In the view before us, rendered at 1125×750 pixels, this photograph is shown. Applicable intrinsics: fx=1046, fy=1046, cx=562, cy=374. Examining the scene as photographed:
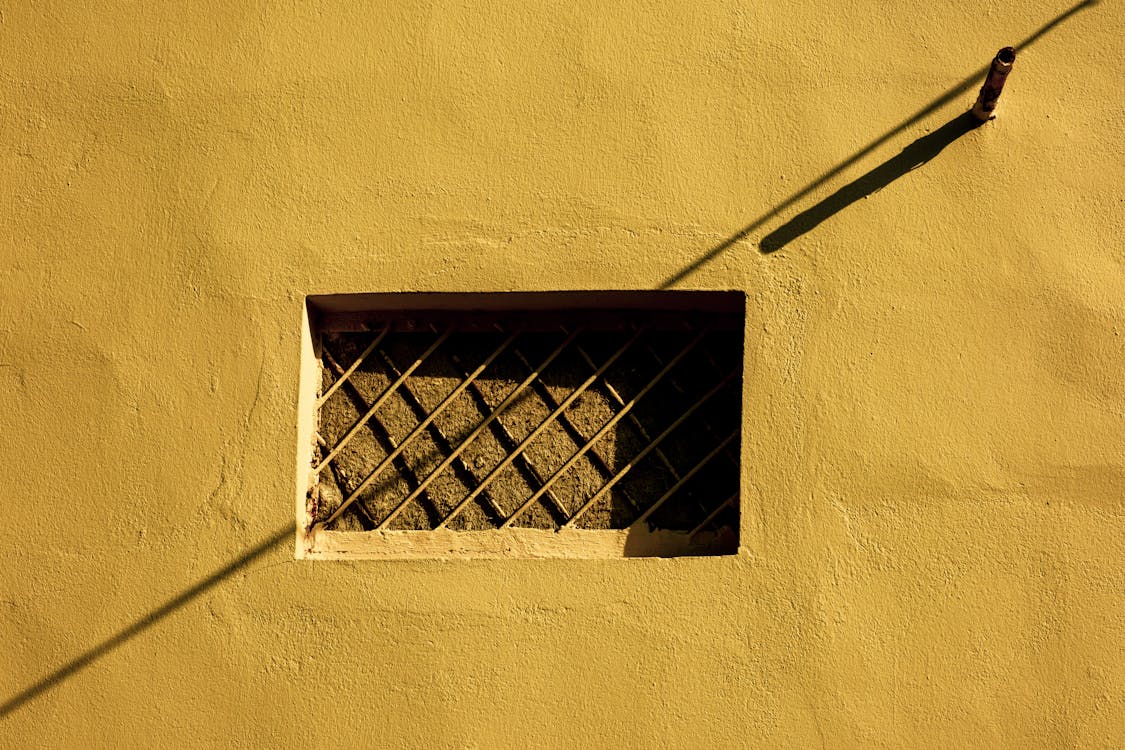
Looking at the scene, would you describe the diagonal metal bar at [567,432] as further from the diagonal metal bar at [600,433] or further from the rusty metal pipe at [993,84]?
the rusty metal pipe at [993,84]

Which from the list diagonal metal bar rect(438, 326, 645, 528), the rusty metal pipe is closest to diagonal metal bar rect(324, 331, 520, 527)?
diagonal metal bar rect(438, 326, 645, 528)

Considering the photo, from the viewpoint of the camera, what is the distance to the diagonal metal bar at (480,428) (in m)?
3.15

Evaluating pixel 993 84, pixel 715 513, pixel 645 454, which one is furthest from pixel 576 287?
pixel 993 84

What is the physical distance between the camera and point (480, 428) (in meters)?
3.16

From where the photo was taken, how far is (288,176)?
3.14m

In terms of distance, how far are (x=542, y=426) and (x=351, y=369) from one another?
24.2 inches

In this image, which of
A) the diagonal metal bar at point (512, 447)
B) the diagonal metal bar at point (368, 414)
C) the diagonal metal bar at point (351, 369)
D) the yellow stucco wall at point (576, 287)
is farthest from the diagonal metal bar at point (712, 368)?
the diagonal metal bar at point (351, 369)

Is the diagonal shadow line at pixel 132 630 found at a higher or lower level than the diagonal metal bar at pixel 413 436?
lower

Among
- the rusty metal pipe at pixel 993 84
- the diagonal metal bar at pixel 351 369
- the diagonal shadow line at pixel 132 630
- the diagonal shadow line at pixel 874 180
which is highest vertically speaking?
the rusty metal pipe at pixel 993 84

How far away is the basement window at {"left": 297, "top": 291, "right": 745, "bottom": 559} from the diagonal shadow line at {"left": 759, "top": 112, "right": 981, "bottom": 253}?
23cm

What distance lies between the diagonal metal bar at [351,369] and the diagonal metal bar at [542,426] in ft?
1.71

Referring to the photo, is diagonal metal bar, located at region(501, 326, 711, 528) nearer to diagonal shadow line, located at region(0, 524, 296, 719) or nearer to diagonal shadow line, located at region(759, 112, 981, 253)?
diagonal shadow line, located at region(759, 112, 981, 253)

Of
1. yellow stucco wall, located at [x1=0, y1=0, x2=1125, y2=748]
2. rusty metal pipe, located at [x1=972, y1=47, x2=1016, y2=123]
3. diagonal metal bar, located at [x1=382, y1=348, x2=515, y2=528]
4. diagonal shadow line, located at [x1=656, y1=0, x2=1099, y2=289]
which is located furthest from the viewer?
diagonal metal bar, located at [x1=382, y1=348, x2=515, y2=528]

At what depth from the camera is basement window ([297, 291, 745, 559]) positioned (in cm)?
314
